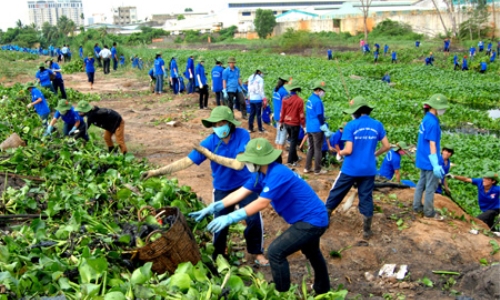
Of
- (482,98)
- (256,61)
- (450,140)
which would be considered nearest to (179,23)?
(256,61)

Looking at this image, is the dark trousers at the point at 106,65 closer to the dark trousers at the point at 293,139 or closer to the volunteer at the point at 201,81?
the volunteer at the point at 201,81

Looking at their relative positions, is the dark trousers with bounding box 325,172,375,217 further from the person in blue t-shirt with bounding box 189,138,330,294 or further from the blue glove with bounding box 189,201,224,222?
the blue glove with bounding box 189,201,224,222

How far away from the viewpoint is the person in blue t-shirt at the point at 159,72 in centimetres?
1769

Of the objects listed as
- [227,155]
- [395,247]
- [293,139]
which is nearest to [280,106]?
[293,139]

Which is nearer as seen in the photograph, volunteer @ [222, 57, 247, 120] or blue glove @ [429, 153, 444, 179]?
blue glove @ [429, 153, 444, 179]

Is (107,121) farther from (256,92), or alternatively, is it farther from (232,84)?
(232,84)

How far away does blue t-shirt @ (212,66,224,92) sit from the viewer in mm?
13570

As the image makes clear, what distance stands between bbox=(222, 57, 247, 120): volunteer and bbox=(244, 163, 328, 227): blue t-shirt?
8280 mm

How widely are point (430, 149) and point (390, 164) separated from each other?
222 cm

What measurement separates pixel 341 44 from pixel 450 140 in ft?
115

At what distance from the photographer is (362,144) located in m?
6.14

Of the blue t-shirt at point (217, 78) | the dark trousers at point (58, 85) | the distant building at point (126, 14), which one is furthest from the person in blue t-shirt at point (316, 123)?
the distant building at point (126, 14)

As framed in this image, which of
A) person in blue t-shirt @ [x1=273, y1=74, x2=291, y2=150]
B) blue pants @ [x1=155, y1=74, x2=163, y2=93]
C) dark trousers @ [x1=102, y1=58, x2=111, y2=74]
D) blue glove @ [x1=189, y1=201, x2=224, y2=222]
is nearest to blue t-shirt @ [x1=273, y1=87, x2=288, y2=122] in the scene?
person in blue t-shirt @ [x1=273, y1=74, x2=291, y2=150]

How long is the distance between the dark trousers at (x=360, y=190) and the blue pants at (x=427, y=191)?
0.95m
